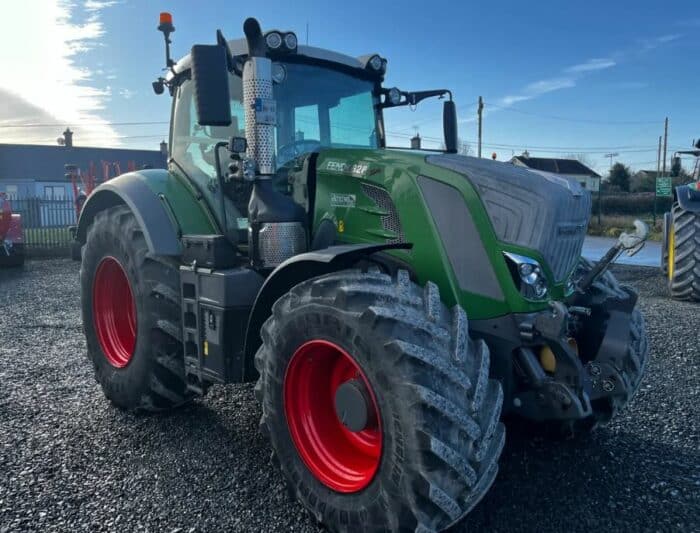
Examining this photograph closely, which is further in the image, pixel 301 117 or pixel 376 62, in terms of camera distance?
pixel 376 62

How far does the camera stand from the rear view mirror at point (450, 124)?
4.84m

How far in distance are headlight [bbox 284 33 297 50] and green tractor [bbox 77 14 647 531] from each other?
12 mm

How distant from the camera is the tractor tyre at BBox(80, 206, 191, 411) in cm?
401

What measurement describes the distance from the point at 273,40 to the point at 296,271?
1403 mm

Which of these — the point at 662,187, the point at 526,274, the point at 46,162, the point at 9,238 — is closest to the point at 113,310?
the point at 526,274

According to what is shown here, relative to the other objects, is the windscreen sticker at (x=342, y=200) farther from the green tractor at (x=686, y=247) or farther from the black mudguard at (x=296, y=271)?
the green tractor at (x=686, y=247)

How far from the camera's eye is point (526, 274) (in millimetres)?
2969

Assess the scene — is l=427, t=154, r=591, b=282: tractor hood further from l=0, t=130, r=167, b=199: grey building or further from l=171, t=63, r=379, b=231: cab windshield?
l=0, t=130, r=167, b=199: grey building

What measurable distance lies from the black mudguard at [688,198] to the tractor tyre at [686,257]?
60 millimetres

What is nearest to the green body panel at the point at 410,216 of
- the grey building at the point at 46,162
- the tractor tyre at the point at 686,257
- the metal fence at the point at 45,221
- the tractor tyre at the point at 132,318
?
the tractor tyre at the point at 132,318

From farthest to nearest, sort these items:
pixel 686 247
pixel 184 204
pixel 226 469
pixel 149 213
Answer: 1. pixel 686 247
2. pixel 184 204
3. pixel 149 213
4. pixel 226 469

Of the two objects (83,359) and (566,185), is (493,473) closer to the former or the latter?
(566,185)

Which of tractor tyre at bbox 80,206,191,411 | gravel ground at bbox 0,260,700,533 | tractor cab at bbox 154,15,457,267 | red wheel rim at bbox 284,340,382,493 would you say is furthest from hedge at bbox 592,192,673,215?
red wheel rim at bbox 284,340,382,493

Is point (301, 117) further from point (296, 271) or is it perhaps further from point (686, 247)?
point (686, 247)
